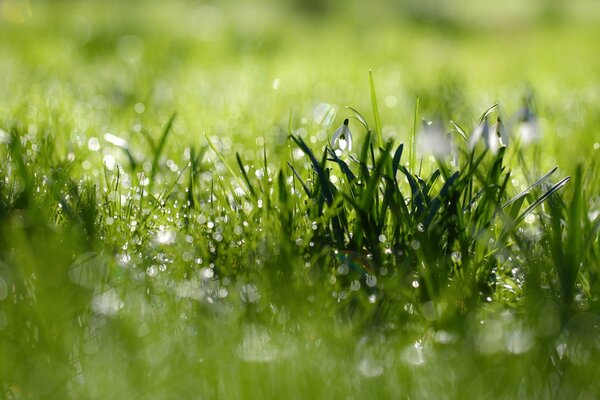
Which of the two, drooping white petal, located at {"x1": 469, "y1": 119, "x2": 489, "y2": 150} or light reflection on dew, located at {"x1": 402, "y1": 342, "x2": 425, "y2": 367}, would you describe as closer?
light reflection on dew, located at {"x1": 402, "y1": 342, "x2": 425, "y2": 367}

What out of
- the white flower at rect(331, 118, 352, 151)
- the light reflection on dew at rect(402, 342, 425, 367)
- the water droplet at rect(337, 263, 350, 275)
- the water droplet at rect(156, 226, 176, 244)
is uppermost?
the white flower at rect(331, 118, 352, 151)

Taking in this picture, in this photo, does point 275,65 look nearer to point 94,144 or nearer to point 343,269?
point 94,144

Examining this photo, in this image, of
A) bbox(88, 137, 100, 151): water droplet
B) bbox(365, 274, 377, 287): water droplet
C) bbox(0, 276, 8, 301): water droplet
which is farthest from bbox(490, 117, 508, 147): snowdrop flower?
bbox(88, 137, 100, 151): water droplet

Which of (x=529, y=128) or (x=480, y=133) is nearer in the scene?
(x=480, y=133)

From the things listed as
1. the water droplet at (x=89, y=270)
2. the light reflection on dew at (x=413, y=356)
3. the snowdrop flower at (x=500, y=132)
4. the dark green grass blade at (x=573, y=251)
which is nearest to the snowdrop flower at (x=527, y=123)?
the snowdrop flower at (x=500, y=132)

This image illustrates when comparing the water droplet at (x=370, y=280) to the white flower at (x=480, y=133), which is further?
the white flower at (x=480, y=133)

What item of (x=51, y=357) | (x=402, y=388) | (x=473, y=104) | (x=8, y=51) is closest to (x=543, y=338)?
(x=402, y=388)

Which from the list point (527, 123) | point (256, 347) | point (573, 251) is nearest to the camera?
point (256, 347)

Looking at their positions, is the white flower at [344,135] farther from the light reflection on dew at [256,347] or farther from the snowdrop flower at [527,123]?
the light reflection on dew at [256,347]

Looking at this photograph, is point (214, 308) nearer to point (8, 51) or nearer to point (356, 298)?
point (356, 298)

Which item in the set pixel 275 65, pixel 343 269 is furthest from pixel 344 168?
pixel 275 65

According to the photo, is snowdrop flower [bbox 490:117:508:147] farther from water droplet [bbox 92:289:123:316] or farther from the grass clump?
water droplet [bbox 92:289:123:316]
